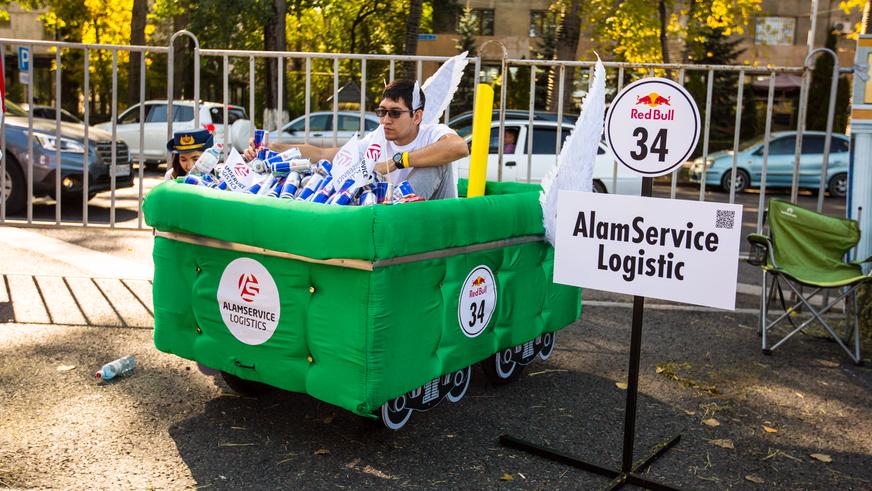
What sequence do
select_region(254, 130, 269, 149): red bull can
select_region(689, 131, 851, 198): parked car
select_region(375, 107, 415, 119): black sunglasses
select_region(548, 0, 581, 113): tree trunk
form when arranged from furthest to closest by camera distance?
select_region(548, 0, 581, 113): tree trunk
select_region(689, 131, 851, 198): parked car
select_region(375, 107, 415, 119): black sunglasses
select_region(254, 130, 269, 149): red bull can

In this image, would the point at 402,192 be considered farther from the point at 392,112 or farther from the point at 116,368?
the point at 116,368

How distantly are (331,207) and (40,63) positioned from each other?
148ft

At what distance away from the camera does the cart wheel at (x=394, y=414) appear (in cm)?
412

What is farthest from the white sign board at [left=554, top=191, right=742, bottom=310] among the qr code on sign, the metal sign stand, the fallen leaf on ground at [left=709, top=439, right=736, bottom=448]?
the fallen leaf on ground at [left=709, top=439, right=736, bottom=448]

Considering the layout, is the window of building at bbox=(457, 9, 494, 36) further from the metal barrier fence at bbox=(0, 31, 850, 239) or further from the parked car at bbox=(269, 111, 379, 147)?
the metal barrier fence at bbox=(0, 31, 850, 239)

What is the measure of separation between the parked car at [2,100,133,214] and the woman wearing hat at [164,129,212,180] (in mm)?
5548

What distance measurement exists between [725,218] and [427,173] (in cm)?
206

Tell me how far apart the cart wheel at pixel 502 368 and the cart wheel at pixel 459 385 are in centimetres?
33

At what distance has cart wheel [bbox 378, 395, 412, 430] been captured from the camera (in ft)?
13.5

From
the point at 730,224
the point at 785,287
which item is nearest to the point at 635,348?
the point at 730,224

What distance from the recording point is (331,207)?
379 centimetres

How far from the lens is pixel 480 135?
187 inches

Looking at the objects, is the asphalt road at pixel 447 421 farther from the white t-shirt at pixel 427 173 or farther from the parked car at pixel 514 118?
the parked car at pixel 514 118

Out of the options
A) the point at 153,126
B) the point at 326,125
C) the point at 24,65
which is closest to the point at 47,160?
the point at 24,65
